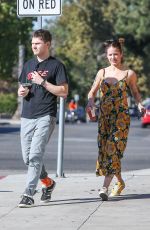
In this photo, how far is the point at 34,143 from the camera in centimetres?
984

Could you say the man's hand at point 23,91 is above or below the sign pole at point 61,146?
above

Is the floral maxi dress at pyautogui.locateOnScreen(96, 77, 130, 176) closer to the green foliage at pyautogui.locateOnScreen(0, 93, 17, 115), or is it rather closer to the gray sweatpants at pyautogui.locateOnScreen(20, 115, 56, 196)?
the gray sweatpants at pyautogui.locateOnScreen(20, 115, 56, 196)

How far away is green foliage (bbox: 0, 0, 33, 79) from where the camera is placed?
1773 inches

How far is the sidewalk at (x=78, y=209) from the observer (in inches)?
342

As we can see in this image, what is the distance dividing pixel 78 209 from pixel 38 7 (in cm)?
387

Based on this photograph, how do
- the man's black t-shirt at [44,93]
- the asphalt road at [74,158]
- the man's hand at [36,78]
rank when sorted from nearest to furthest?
the man's hand at [36,78] < the man's black t-shirt at [44,93] < the asphalt road at [74,158]

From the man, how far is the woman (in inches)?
29.9

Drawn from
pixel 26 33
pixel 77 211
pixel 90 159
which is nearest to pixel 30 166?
pixel 77 211

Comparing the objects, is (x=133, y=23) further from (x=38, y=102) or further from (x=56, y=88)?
(x=56, y=88)

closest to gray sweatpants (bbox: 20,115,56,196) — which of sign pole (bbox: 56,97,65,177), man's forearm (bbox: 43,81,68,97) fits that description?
man's forearm (bbox: 43,81,68,97)

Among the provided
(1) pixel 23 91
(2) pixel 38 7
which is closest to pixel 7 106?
(2) pixel 38 7

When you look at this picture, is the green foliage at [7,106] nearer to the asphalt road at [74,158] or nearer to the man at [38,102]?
the asphalt road at [74,158]

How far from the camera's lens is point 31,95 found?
10000 millimetres

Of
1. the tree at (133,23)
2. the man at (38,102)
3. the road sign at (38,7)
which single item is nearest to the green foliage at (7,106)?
the tree at (133,23)
